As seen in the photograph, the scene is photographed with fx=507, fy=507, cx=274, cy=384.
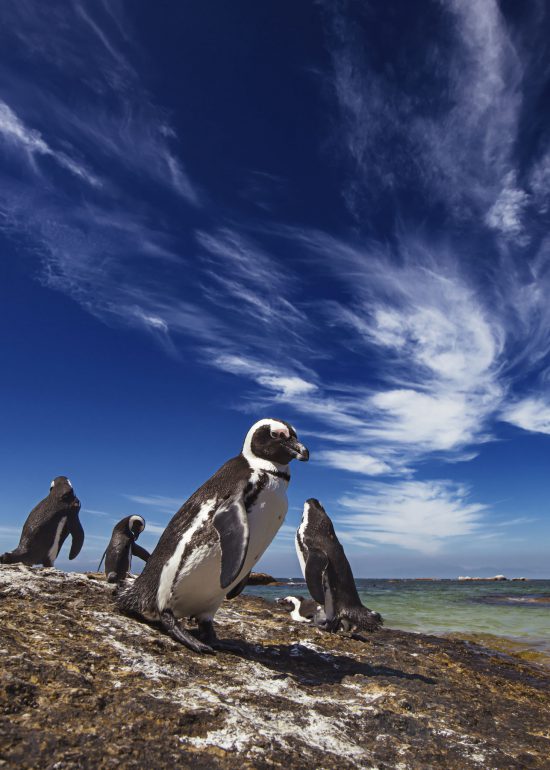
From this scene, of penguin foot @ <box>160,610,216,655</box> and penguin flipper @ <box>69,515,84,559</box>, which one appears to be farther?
penguin flipper @ <box>69,515,84,559</box>

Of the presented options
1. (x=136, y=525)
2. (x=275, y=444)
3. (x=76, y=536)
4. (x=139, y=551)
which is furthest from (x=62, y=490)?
(x=275, y=444)

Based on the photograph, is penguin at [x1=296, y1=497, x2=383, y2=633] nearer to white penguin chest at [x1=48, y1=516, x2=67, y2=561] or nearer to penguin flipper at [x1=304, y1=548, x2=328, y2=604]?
penguin flipper at [x1=304, y1=548, x2=328, y2=604]

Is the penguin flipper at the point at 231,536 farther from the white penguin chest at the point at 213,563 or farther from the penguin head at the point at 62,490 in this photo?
the penguin head at the point at 62,490

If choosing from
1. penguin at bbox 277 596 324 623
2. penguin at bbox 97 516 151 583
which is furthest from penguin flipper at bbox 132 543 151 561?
penguin at bbox 277 596 324 623

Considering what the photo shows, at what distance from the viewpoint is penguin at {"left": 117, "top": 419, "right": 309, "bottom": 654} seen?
4711 millimetres

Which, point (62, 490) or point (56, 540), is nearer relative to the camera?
point (56, 540)

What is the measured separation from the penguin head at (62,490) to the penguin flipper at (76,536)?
1.70ft

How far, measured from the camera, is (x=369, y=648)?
21.4 ft

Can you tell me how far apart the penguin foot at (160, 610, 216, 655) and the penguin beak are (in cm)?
194

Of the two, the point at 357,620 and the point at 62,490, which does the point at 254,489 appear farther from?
the point at 62,490

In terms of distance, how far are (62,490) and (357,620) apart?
7.67 metres

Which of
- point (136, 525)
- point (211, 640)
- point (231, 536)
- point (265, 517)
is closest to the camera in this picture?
point (231, 536)

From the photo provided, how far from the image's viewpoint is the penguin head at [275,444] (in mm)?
5395

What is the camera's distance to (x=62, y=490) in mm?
12148
